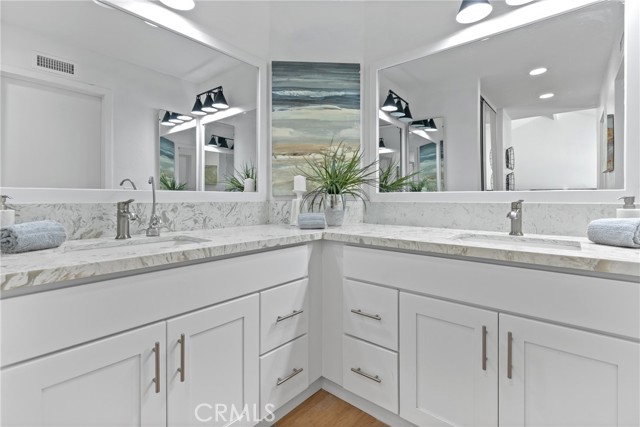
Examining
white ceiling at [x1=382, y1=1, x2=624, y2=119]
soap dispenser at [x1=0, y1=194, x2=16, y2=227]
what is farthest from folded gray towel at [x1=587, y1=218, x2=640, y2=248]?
soap dispenser at [x1=0, y1=194, x2=16, y2=227]

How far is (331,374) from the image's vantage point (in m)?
1.56

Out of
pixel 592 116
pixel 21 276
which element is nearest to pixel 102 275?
pixel 21 276

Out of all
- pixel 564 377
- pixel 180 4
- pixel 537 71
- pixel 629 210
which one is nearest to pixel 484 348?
pixel 564 377

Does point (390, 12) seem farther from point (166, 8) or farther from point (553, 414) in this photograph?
point (553, 414)

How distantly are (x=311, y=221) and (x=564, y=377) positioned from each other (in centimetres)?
116

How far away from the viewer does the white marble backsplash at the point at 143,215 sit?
124 centimetres

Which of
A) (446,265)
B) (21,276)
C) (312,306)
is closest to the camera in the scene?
(21,276)

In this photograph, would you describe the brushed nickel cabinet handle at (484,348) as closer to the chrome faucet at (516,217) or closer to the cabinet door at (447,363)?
the cabinet door at (447,363)

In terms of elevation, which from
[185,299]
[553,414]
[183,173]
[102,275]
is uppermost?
[183,173]

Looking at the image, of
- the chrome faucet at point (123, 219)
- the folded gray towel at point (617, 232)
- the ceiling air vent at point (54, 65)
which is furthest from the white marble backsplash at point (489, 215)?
the ceiling air vent at point (54, 65)

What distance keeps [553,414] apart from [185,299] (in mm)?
1211

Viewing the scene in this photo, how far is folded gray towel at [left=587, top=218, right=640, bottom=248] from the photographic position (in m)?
1.02

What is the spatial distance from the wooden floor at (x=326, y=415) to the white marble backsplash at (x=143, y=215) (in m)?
1.02

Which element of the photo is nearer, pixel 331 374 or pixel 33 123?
pixel 33 123
